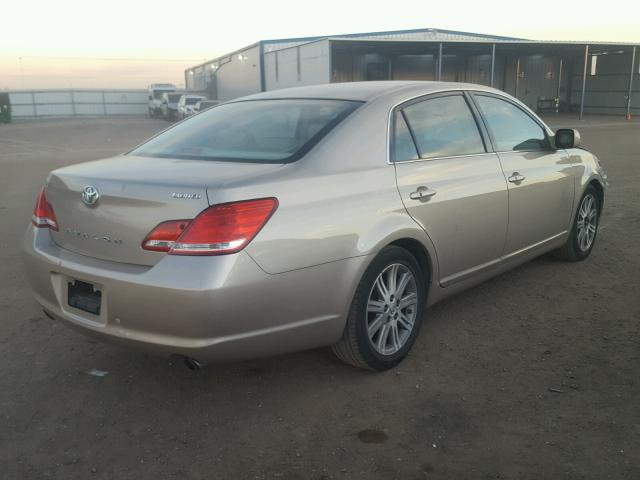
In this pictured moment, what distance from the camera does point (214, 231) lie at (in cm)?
256

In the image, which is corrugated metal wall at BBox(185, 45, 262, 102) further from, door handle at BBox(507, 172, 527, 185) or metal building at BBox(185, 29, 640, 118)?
door handle at BBox(507, 172, 527, 185)

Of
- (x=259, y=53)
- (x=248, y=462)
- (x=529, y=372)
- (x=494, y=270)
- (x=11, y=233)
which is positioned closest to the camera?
(x=248, y=462)

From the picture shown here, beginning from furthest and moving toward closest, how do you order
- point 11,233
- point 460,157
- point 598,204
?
point 11,233, point 598,204, point 460,157

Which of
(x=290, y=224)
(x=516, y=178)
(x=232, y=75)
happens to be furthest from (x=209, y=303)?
(x=232, y=75)

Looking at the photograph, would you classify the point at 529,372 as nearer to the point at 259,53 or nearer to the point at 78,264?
the point at 78,264

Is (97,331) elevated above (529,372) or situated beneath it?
elevated above

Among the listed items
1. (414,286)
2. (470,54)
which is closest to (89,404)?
(414,286)

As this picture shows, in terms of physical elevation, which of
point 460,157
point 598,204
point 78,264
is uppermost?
point 460,157

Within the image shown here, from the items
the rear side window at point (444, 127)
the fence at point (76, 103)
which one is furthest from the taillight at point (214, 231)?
the fence at point (76, 103)

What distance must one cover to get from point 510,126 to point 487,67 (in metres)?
37.2

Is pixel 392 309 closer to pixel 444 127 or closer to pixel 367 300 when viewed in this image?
pixel 367 300

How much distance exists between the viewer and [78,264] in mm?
2895

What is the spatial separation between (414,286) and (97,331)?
5.65 ft

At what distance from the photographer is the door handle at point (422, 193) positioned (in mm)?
3355
